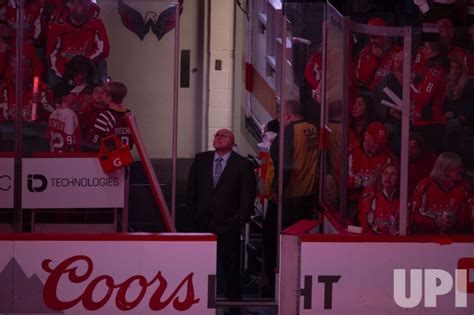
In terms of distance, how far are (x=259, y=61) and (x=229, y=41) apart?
87 centimetres

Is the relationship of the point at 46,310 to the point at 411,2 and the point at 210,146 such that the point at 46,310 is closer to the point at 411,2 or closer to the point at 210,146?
the point at 210,146

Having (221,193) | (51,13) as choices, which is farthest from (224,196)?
(51,13)

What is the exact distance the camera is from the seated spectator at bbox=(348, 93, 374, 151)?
9461mm

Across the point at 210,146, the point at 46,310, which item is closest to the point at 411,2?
the point at 210,146

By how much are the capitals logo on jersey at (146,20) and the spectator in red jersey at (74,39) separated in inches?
9.1

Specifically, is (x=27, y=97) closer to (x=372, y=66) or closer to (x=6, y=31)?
(x=6, y=31)

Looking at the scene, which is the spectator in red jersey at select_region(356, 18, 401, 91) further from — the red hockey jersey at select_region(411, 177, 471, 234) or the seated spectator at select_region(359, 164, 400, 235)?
the red hockey jersey at select_region(411, 177, 471, 234)

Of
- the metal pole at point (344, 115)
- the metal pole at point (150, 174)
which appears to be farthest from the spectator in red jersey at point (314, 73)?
the metal pole at point (150, 174)

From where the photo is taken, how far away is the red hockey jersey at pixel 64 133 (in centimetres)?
990

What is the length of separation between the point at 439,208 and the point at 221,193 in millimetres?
2062

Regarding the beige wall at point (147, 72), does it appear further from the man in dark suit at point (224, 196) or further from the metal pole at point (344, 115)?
the metal pole at point (344, 115)

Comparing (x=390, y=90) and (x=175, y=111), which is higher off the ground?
(x=390, y=90)

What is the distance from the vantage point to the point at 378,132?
30.6ft

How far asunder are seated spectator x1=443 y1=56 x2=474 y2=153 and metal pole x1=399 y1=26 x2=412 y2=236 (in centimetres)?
45
